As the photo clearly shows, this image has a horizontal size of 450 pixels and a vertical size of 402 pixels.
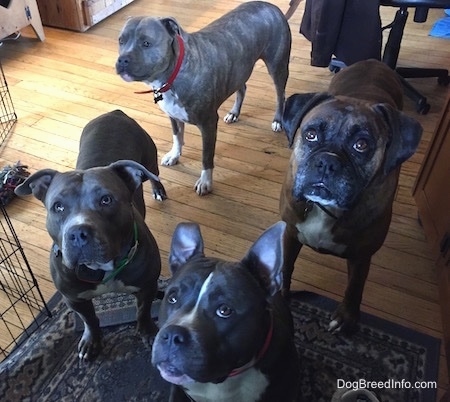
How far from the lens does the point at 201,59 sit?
8.59 feet

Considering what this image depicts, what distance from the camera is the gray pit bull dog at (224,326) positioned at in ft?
4.31

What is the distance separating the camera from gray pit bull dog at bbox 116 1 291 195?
2.48m

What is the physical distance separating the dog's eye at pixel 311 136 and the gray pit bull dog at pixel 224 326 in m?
0.46

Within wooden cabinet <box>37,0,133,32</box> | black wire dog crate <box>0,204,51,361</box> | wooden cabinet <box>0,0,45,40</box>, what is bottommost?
black wire dog crate <box>0,204,51,361</box>

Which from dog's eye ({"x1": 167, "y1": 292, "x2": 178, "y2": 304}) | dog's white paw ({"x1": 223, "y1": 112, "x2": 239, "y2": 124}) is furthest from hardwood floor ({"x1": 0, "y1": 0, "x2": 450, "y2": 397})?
dog's eye ({"x1": 167, "y1": 292, "x2": 178, "y2": 304})

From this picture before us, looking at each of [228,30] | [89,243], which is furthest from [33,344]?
[228,30]

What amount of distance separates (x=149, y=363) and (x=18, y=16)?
3.30 m

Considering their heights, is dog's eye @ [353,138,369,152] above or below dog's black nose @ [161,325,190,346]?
above

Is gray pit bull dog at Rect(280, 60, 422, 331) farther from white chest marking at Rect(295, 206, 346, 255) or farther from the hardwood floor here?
the hardwood floor

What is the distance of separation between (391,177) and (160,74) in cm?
127

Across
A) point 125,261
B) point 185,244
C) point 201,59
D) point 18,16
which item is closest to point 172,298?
point 185,244

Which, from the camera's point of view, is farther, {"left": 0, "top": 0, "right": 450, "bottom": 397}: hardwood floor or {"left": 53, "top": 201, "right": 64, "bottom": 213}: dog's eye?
{"left": 0, "top": 0, "right": 450, "bottom": 397}: hardwood floor

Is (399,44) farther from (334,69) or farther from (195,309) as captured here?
(195,309)

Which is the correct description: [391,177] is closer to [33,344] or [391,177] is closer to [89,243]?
[89,243]
